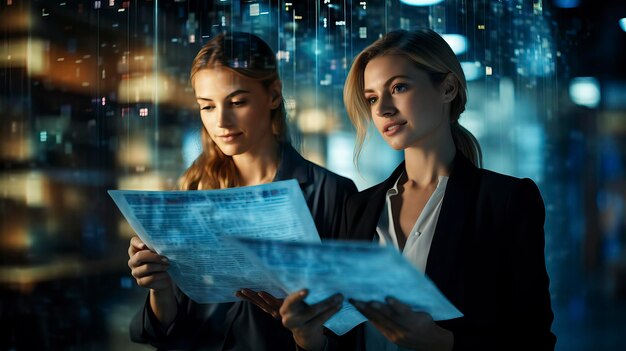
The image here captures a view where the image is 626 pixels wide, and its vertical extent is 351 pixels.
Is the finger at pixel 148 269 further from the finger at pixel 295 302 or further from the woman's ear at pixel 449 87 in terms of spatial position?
the woman's ear at pixel 449 87

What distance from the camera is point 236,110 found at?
47.0 inches

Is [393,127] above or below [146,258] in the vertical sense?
above

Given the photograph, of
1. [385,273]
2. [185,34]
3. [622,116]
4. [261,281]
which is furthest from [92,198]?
[622,116]

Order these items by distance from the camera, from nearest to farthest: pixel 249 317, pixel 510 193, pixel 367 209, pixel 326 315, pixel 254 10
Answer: pixel 326 315
pixel 510 193
pixel 367 209
pixel 249 317
pixel 254 10

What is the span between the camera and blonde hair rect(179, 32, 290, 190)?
1232mm

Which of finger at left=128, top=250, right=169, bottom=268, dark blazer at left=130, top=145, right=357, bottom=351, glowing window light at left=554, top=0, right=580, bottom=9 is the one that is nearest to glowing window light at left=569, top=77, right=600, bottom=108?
glowing window light at left=554, top=0, right=580, bottom=9

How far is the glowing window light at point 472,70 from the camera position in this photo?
1138 mm

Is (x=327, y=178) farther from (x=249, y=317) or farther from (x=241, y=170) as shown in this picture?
(x=249, y=317)

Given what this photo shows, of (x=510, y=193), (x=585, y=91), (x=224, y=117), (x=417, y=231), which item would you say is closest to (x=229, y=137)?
(x=224, y=117)

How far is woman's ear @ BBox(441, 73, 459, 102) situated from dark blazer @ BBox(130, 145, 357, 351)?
26 centimetres

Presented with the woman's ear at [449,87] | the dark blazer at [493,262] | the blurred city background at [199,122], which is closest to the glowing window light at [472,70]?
the blurred city background at [199,122]

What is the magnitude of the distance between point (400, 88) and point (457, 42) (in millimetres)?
202

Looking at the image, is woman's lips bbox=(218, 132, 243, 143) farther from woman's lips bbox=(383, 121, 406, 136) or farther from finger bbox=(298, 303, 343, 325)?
finger bbox=(298, 303, 343, 325)

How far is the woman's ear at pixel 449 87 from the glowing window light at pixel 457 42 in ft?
0.43
